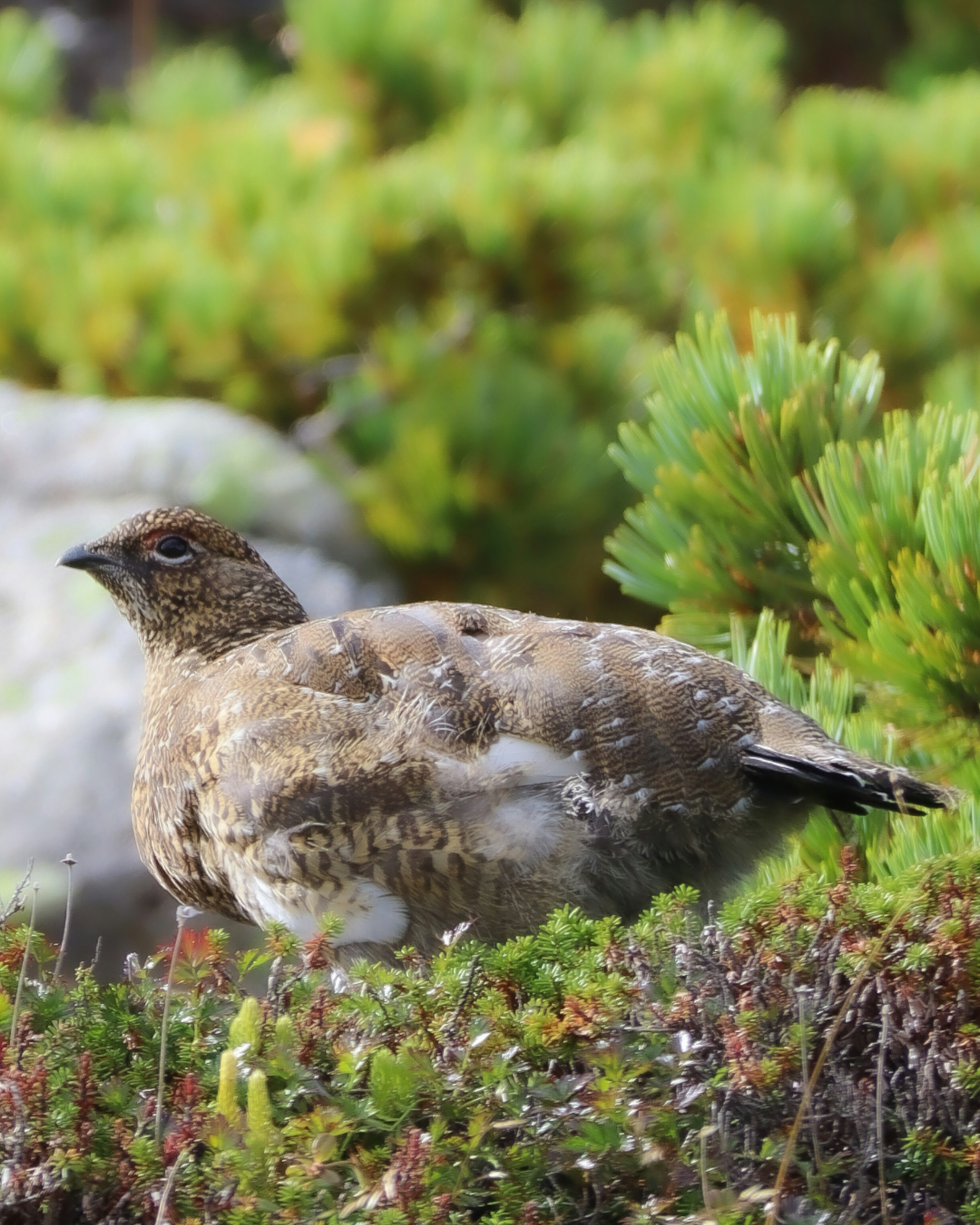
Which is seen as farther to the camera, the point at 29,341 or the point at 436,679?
the point at 29,341

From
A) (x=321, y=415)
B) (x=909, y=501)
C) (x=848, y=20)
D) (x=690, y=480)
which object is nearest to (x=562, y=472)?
(x=321, y=415)

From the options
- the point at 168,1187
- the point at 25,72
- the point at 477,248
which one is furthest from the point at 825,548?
the point at 25,72

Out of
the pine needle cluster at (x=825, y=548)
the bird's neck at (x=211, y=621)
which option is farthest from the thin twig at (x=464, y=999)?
the bird's neck at (x=211, y=621)

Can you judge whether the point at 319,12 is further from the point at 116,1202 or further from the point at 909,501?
the point at 116,1202

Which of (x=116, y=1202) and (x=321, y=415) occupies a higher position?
(x=321, y=415)

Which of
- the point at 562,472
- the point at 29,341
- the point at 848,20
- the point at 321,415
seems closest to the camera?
the point at 562,472

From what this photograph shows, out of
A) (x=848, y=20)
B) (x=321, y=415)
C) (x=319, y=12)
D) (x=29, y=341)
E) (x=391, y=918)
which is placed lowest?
(x=391, y=918)

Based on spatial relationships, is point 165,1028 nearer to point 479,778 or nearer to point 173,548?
point 479,778
